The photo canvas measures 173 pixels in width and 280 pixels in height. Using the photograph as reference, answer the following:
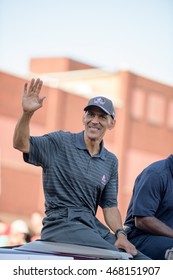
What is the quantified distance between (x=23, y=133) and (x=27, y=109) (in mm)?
148

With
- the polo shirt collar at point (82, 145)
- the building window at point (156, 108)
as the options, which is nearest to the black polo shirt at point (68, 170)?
the polo shirt collar at point (82, 145)

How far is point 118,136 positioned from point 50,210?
19199 mm

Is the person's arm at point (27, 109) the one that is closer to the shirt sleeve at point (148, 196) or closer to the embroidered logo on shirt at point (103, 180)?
the embroidered logo on shirt at point (103, 180)

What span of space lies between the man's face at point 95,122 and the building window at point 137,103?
764 inches

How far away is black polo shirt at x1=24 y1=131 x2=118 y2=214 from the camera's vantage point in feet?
13.1

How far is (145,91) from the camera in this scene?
80.0ft

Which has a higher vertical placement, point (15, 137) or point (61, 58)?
point (61, 58)

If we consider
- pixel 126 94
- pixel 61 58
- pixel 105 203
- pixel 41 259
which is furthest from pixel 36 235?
pixel 61 58

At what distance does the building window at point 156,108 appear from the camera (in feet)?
79.4

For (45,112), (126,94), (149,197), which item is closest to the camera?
(149,197)

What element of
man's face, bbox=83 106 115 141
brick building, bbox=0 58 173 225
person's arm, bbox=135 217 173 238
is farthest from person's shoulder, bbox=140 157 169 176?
brick building, bbox=0 58 173 225

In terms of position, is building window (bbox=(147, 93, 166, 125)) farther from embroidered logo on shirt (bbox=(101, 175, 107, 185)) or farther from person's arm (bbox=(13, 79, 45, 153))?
person's arm (bbox=(13, 79, 45, 153))

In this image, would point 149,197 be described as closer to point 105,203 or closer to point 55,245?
point 105,203
